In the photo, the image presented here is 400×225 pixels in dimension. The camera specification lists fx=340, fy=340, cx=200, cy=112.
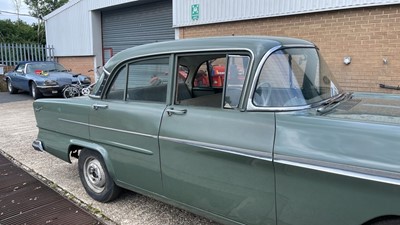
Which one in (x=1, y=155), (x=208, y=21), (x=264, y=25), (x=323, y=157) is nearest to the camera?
(x=323, y=157)

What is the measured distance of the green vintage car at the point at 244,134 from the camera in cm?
202

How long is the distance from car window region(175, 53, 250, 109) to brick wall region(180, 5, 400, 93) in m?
5.06

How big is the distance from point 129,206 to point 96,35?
45.6 feet

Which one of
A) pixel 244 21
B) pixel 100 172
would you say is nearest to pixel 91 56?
pixel 244 21

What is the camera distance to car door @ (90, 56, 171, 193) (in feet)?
10.3

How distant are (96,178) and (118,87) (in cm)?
116

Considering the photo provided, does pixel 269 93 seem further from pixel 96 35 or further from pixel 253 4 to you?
pixel 96 35

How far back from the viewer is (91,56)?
1647 centimetres

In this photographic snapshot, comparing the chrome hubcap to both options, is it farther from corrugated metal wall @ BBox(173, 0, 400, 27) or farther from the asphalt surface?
corrugated metal wall @ BBox(173, 0, 400, 27)

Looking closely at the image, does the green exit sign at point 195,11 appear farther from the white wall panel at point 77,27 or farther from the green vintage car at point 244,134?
the green vintage car at point 244,134

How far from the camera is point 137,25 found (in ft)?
47.0

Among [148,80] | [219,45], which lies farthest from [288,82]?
[148,80]

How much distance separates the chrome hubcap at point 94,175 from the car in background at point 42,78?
930 centimetres

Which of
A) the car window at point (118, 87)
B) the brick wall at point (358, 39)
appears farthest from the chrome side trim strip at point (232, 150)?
the brick wall at point (358, 39)
